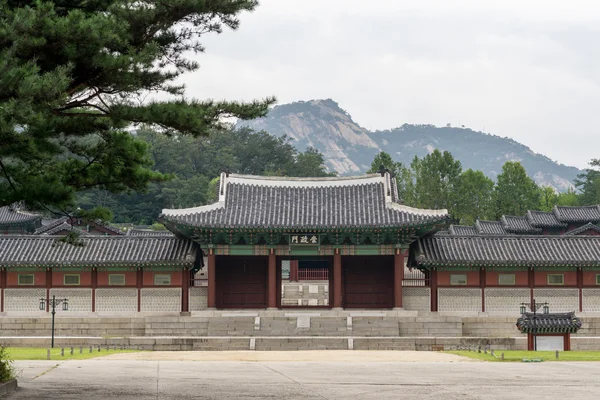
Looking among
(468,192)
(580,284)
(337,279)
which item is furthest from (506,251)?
(468,192)

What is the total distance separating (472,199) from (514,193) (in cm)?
408

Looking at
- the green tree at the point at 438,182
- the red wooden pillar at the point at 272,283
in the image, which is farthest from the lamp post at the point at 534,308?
the green tree at the point at 438,182

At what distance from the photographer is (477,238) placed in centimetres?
4531

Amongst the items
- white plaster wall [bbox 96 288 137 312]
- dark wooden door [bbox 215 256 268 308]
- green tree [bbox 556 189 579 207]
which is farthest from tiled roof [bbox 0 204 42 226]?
green tree [bbox 556 189 579 207]

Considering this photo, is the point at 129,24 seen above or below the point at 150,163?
A: above

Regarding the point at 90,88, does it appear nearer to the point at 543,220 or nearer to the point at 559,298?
the point at 559,298

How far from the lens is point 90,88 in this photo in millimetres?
18750

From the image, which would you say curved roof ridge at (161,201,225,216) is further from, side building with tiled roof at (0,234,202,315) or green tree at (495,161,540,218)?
green tree at (495,161,540,218)

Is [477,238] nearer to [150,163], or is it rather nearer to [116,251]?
[116,251]

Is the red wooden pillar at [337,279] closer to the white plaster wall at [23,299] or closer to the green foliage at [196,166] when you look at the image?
the white plaster wall at [23,299]

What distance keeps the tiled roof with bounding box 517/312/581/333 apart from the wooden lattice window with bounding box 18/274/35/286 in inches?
864

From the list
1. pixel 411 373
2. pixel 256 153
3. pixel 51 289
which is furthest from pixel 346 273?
pixel 256 153

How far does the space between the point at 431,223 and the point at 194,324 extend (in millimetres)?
11372

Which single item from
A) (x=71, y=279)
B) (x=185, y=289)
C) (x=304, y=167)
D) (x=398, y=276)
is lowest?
(x=185, y=289)
